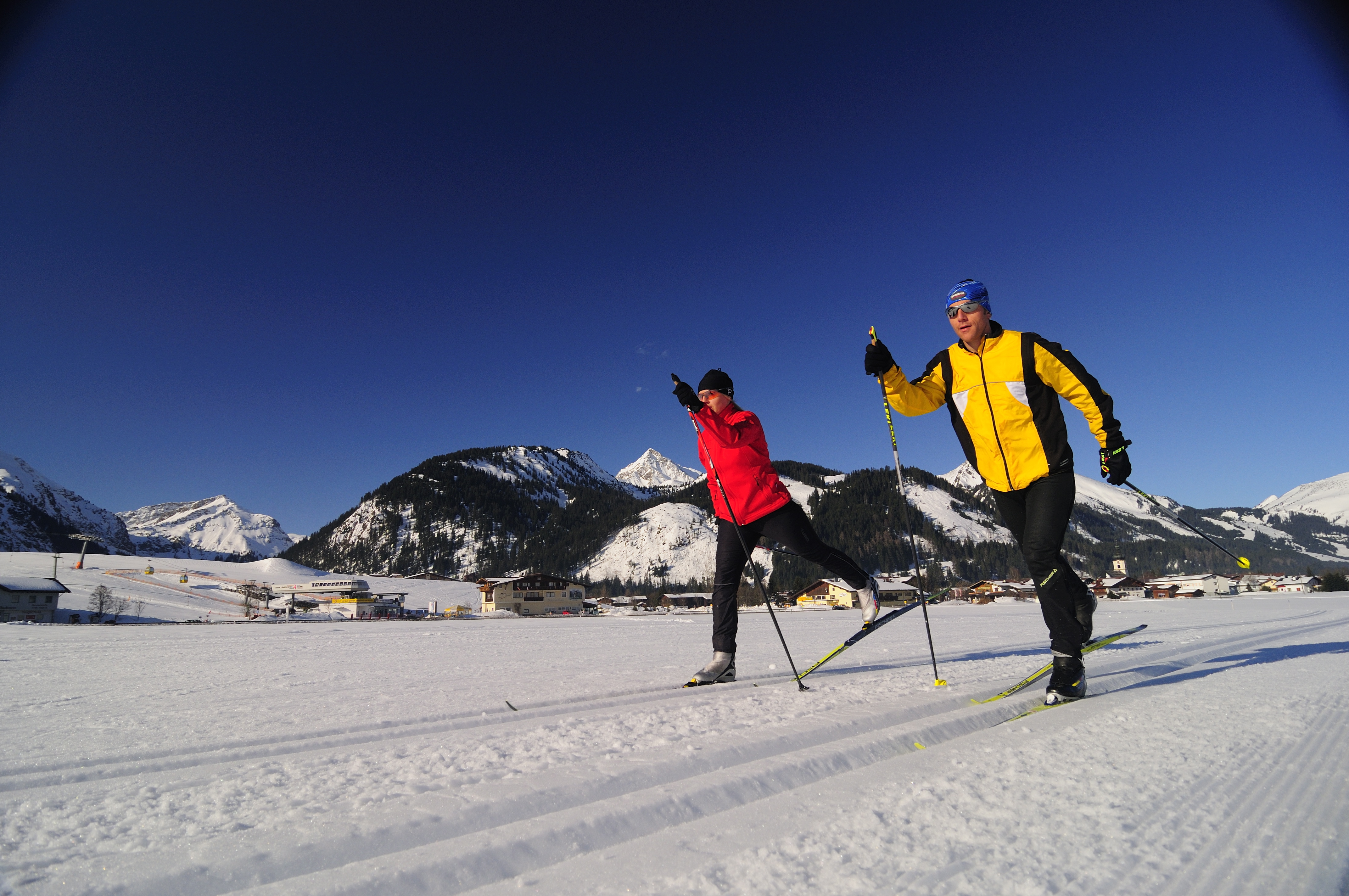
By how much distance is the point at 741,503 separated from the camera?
361 centimetres

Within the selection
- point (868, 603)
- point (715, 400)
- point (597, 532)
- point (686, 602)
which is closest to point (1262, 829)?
point (868, 603)

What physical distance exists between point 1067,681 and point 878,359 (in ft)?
5.98

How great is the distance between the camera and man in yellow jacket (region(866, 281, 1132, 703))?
2.92 metres

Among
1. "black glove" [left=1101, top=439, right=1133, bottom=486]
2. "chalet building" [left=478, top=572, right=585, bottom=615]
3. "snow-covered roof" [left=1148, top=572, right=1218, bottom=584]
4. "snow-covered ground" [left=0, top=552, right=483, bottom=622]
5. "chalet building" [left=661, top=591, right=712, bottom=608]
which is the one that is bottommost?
"snow-covered roof" [left=1148, top=572, right=1218, bottom=584]

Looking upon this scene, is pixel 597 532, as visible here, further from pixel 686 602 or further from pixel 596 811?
pixel 596 811

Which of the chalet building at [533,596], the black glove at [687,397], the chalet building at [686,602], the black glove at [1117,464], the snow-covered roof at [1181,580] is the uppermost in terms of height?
the black glove at [687,397]

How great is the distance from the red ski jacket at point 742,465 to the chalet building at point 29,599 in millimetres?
39471

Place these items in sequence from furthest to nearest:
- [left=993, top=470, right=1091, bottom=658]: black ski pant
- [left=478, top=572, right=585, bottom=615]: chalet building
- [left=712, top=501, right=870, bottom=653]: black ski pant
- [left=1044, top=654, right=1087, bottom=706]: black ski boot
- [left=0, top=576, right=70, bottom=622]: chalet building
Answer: [left=478, top=572, right=585, bottom=615]: chalet building → [left=0, top=576, right=70, bottom=622]: chalet building → [left=712, top=501, right=870, bottom=653]: black ski pant → [left=993, top=470, right=1091, bottom=658]: black ski pant → [left=1044, top=654, right=1087, bottom=706]: black ski boot

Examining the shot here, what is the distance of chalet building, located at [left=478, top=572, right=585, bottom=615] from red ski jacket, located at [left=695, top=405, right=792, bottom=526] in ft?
163

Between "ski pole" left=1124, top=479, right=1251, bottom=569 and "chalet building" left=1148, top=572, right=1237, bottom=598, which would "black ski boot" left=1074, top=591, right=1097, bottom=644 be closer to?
"ski pole" left=1124, top=479, right=1251, bottom=569

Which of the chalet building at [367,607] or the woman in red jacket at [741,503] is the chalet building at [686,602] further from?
the woman in red jacket at [741,503]

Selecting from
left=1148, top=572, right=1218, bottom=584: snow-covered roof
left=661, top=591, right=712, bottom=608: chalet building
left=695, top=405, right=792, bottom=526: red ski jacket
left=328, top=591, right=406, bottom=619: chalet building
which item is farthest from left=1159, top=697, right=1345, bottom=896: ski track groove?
left=1148, top=572, right=1218, bottom=584: snow-covered roof

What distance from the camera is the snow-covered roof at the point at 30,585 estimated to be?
95.2ft

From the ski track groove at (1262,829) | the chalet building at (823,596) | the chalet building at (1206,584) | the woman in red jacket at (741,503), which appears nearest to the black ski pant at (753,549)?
the woman in red jacket at (741,503)
